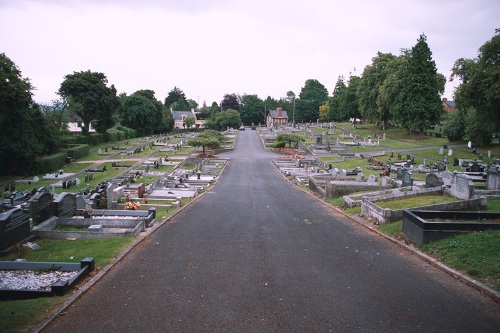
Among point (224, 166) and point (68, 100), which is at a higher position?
point (68, 100)

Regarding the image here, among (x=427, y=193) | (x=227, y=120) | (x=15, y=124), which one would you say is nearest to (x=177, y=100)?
(x=227, y=120)

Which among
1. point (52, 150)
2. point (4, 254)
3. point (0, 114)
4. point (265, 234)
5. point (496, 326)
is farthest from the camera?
point (52, 150)

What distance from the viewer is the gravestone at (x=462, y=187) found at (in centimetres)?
1484

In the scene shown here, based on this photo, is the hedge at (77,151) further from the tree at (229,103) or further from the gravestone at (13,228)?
the tree at (229,103)

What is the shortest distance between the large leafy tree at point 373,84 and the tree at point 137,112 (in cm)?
4762

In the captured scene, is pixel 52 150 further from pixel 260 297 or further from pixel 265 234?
pixel 260 297

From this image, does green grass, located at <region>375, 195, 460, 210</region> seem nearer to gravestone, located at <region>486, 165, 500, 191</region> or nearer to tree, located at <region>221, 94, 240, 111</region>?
gravestone, located at <region>486, 165, 500, 191</region>

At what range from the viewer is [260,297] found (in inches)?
303

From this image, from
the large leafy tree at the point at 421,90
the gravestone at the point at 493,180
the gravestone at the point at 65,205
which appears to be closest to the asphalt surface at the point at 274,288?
the gravestone at the point at 65,205

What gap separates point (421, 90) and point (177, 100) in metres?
123

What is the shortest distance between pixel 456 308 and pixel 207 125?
4276 inches

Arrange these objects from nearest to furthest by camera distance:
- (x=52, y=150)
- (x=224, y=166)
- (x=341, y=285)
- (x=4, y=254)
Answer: (x=341, y=285) → (x=4, y=254) → (x=224, y=166) → (x=52, y=150)

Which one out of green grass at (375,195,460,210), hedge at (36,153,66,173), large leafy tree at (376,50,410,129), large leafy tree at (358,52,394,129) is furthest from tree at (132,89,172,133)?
green grass at (375,195,460,210)

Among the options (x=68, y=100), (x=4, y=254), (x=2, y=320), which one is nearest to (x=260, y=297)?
(x=2, y=320)
